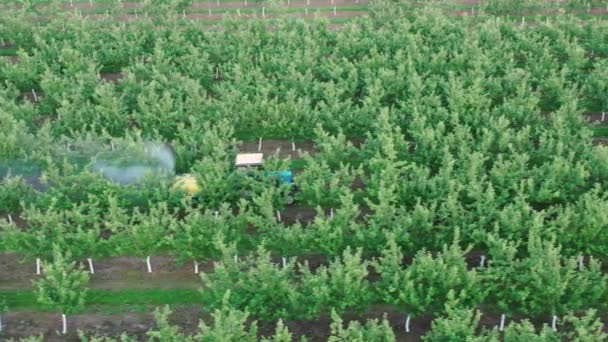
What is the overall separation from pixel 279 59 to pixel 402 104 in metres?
10.7

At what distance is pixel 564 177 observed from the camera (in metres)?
31.7

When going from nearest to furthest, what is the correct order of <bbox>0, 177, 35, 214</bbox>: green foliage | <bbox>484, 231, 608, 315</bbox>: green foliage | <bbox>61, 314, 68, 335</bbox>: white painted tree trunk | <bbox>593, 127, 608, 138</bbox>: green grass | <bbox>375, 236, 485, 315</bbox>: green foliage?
<bbox>484, 231, 608, 315</bbox>: green foliage < <bbox>375, 236, 485, 315</bbox>: green foliage < <bbox>61, 314, 68, 335</bbox>: white painted tree trunk < <bbox>0, 177, 35, 214</bbox>: green foliage < <bbox>593, 127, 608, 138</bbox>: green grass

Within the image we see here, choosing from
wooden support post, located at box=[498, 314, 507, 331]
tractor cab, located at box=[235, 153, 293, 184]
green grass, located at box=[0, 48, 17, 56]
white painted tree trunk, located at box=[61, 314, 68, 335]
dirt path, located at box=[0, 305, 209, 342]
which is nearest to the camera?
wooden support post, located at box=[498, 314, 507, 331]

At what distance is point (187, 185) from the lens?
3288 centimetres

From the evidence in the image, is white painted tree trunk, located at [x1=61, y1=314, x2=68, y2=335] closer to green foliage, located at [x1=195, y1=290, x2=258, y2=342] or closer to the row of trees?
the row of trees

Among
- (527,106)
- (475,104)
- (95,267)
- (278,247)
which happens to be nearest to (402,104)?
(475,104)

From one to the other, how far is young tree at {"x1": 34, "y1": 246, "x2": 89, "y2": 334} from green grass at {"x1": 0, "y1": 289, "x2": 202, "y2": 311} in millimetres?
1903

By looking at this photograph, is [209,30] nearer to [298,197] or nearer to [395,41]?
[395,41]

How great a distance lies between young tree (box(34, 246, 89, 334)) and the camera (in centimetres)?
2608

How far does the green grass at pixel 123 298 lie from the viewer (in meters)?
28.9

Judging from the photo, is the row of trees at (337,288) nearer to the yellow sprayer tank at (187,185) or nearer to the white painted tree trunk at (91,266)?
the white painted tree trunk at (91,266)

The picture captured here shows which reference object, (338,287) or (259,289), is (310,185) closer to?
(338,287)

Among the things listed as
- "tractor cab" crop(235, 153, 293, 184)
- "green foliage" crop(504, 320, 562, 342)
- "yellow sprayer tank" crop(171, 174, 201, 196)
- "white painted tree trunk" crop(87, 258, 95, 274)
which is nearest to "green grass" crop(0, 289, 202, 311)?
"white painted tree trunk" crop(87, 258, 95, 274)

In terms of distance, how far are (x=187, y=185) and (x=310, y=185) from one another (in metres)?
5.96
